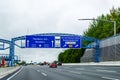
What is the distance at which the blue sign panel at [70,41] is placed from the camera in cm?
6944

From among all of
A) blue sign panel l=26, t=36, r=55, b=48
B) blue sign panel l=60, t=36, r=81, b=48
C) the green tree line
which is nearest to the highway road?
blue sign panel l=26, t=36, r=55, b=48

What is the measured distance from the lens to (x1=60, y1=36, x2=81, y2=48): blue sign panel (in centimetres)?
6944

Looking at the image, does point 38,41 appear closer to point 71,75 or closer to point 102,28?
point 71,75

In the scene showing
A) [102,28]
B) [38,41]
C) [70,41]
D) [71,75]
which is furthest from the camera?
[102,28]

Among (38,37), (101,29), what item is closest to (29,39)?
(38,37)

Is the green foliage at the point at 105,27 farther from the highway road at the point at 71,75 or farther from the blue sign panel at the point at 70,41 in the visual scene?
the highway road at the point at 71,75

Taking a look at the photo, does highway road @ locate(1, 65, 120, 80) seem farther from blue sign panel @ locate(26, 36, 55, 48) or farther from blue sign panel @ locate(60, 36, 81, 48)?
blue sign panel @ locate(60, 36, 81, 48)

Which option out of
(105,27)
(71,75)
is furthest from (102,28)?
(71,75)

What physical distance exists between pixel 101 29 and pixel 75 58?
23273 millimetres

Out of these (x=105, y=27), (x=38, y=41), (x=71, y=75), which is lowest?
(x=71, y=75)

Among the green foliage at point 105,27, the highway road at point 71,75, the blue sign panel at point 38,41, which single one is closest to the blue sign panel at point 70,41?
the blue sign panel at point 38,41

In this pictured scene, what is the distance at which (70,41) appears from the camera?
6981cm

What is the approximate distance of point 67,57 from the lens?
16588 cm

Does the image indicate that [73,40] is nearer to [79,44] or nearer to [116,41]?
[79,44]
